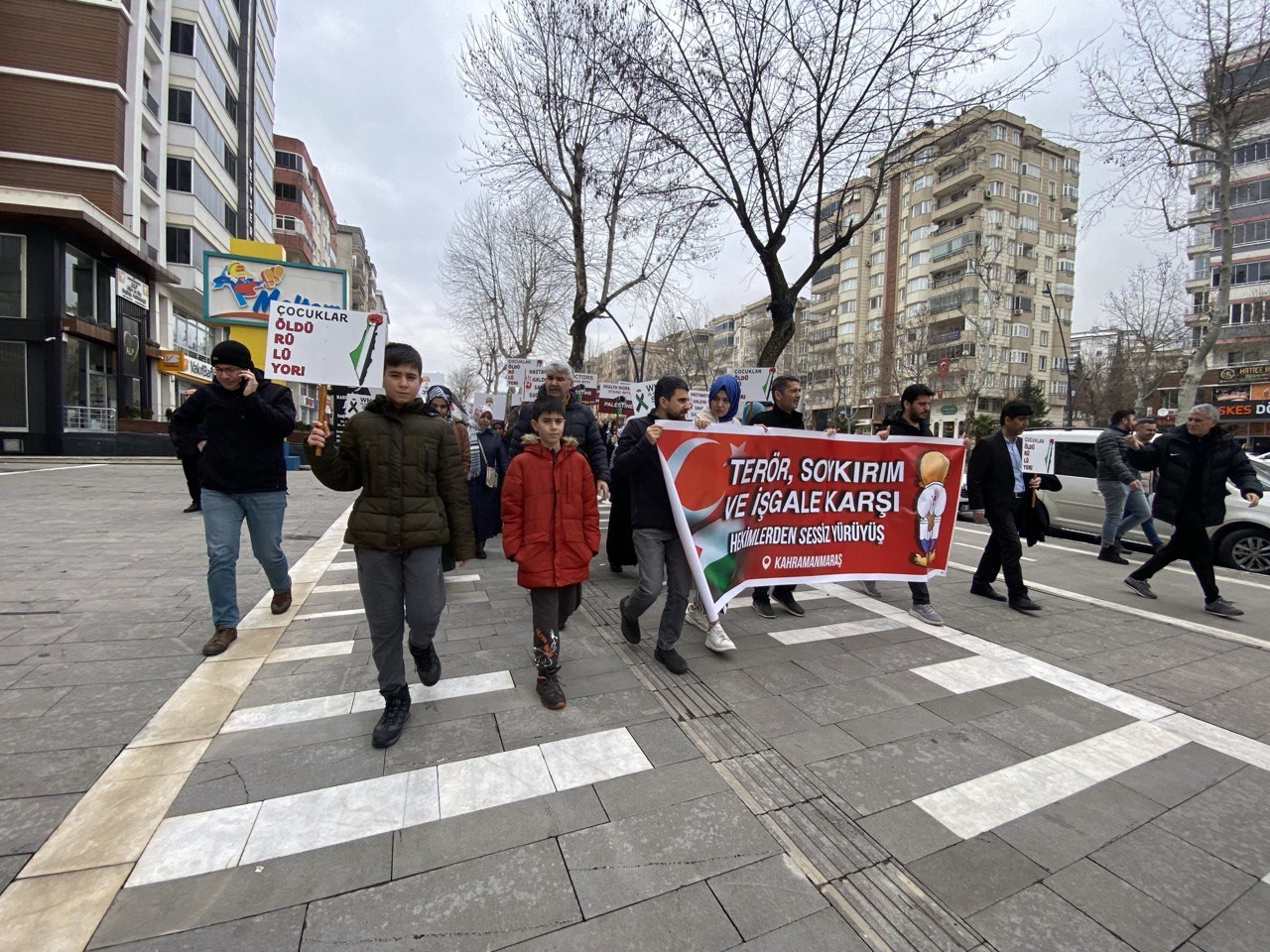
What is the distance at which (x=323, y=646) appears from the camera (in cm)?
415

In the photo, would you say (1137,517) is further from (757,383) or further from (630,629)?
(630,629)

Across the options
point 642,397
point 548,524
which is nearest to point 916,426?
point 548,524

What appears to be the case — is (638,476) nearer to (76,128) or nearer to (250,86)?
(76,128)

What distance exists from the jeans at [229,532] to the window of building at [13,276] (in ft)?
83.9

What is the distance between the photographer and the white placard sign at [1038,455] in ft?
26.9

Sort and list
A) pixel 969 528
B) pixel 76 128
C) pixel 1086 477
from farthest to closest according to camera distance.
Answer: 1. pixel 76 128
2. pixel 969 528
3. pixel 1086 477

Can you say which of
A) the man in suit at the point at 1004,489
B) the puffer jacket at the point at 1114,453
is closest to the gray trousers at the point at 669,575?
the man in suit at the point at 1004,489

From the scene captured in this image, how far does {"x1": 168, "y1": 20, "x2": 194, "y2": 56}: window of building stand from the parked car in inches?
1532

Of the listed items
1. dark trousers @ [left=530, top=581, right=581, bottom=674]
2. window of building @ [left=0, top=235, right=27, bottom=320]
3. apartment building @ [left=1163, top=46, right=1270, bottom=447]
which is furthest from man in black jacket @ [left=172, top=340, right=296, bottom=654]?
apartment building @ [left=1163, top=46, right=1270, bottom=447]

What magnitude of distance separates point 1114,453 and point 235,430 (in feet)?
30.0

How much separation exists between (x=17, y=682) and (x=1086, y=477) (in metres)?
12.5

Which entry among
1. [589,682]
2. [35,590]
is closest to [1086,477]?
[589,682]

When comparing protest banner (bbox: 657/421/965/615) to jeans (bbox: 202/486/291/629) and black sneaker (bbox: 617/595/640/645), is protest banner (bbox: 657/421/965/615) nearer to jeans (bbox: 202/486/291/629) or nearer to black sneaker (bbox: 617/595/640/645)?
black sneaker (bbox: 617/595/640/645)

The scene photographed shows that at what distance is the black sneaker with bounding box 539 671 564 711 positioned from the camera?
A: 10.6 feet
